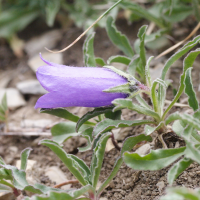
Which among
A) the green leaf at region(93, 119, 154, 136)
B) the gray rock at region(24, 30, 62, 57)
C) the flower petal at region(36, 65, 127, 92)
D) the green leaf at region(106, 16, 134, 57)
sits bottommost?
the green leaf at region(93, 119, 154, 136)

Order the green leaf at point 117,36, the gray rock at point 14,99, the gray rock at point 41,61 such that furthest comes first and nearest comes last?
the gray rock at point 41,61
the gray rock at point 14,99
the green leaf at point 117,36

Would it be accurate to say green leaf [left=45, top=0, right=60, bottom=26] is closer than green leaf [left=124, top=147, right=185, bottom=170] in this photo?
No

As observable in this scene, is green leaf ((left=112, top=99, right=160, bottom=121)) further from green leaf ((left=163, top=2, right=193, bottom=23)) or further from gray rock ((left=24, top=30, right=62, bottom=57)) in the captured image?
gray rock ((left=24, top=30, right=62, bottom=57))

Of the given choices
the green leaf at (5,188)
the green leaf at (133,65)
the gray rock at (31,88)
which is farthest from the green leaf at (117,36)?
the green leaf at (5,188)

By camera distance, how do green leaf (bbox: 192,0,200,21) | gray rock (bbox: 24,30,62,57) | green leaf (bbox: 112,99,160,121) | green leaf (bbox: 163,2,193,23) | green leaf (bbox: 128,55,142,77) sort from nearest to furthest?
green leaf (bbox: 112,99,160,121), green leaf (bbox: 128,55,142,77), green leaf (bbox: 192,0,200,21), green leaf (bbox: 163,2,193,23), gray rock (bbox: 24,30,62,57)

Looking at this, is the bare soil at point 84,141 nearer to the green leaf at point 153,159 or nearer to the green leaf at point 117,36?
the green leaf at point 153,159

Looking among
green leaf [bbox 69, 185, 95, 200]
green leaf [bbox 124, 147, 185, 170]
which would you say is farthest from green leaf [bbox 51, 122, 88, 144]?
green leaf [bbox 124, 147, 185, 170]

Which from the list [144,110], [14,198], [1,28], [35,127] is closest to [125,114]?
[144,110]
